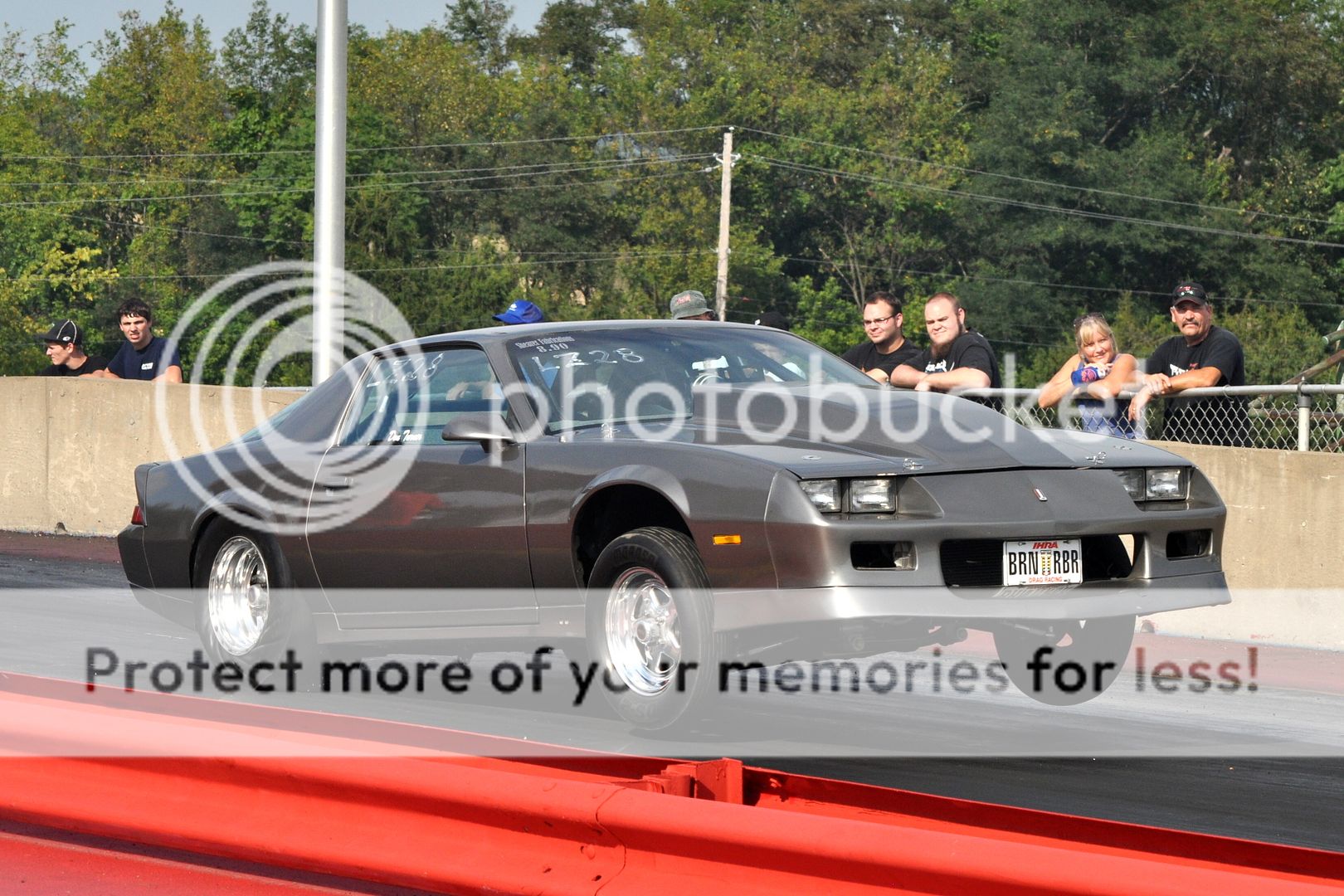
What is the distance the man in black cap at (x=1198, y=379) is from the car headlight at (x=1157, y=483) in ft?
12.8

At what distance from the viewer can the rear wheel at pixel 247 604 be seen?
8.07 metres

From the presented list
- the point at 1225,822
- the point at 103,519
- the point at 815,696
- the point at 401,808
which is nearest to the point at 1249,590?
the point at 815,696

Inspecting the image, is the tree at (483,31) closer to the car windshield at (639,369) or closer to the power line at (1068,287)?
the power line at (1068,287)

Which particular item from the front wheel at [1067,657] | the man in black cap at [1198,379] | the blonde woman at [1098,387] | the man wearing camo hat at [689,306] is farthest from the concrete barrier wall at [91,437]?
the front wheel at [1067,657]

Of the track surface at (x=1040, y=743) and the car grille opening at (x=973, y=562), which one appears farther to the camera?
the car grille opening at (x=973, y=562)

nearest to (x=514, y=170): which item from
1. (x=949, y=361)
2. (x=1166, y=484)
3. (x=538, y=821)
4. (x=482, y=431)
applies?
(x=949, y=361)

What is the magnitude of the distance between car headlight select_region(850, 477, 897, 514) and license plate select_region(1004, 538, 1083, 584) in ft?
1.45

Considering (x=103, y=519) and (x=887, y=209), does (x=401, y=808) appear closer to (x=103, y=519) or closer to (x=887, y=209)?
(x=103, y=519)

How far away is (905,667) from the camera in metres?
9.67

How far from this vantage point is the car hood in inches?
258

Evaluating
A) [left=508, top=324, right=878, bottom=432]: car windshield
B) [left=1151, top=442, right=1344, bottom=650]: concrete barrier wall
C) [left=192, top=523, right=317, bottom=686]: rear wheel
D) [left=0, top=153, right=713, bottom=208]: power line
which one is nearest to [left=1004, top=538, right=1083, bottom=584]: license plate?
[left=508, top=324, right=878, bottom=432]: car windshield

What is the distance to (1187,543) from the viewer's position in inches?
276

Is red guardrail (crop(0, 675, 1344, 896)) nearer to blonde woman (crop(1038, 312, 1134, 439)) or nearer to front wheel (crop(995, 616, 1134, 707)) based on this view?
front wheel (crop(995, 616, 1134, 707))

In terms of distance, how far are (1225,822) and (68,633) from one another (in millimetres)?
6588
